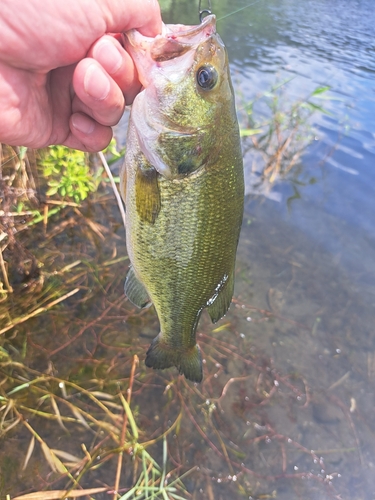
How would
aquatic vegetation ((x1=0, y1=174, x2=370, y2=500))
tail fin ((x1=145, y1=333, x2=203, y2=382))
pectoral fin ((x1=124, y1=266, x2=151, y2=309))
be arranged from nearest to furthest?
pectoral fin ((x1=124, y1=266, x2=151, y2=309))
tail fin ((x1=145, y1=333, x2=203, y2=382))
aquatic vegetation ((x1=0, y1=174, x2=370, y2=500))

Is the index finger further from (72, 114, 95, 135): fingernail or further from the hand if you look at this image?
(72, 114, 95, 135): fingernail

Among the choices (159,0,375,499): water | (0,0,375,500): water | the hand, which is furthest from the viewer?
(159,0,375,499): water

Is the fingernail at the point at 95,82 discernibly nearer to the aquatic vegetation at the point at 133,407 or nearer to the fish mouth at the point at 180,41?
the fish mouth at the point at 180,41

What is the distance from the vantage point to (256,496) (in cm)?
296

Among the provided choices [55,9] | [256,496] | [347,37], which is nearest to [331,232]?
[256,496]

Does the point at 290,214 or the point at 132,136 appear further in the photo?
the point at 290,214

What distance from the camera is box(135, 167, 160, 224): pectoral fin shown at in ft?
5.31

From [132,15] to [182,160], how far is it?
1.97 ft

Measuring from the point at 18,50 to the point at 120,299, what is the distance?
9.13ft

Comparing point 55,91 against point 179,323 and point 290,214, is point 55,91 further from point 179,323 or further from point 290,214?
point 290,214

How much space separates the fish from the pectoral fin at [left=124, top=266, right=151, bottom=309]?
11cm

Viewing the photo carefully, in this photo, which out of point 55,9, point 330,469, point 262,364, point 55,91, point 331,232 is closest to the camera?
point 55,9

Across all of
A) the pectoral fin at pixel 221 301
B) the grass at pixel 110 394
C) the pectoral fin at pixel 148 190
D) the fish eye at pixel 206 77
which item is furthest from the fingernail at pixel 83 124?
the grass at pixel 110 394

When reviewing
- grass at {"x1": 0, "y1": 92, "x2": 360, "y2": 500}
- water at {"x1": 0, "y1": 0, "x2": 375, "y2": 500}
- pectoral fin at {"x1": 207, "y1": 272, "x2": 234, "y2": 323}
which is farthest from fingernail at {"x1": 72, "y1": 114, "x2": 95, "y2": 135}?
water at {"x1": 0, "y1": 0, "x2": 375, "y2": 500}
